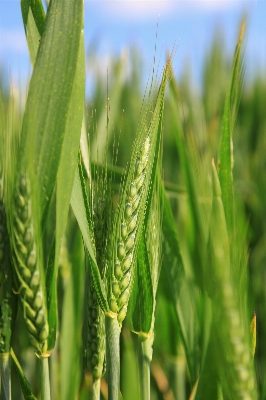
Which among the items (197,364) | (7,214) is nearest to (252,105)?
(197,364)

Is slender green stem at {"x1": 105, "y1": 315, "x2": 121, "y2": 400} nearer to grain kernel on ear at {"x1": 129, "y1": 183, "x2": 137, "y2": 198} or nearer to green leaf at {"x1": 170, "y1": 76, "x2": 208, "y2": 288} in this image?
grain kernel on ear at {"x1": 129, "y1": 183, "x2": 137, "y2": 198}

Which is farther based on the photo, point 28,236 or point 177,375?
point 177,375

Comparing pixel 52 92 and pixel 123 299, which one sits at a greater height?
pixel 52 92

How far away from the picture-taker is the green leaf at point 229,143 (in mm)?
524

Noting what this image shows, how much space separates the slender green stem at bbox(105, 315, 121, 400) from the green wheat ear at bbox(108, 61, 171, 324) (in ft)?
0.03

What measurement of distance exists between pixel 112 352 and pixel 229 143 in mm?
256

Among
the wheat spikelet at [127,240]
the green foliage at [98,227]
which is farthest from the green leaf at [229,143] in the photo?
the wheat spikelet at [127,240]

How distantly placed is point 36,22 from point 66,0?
0.08m

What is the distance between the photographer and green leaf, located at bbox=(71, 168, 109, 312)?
1.46ft

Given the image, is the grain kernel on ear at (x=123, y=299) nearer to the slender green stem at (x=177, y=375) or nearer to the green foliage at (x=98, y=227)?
the green foliage at (x=98, y=227)

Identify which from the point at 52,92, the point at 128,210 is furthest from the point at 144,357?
the point at 52,92

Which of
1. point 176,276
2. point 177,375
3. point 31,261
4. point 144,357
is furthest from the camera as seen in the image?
point 177,375

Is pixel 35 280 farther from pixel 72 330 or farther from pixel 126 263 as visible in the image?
pixel 72 330

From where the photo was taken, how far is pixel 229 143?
553mm
